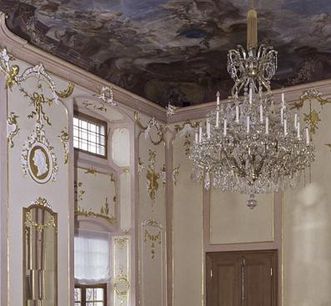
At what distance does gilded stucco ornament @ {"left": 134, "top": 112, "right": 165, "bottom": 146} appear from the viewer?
10.7m

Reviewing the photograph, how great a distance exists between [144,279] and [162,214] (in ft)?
3.86

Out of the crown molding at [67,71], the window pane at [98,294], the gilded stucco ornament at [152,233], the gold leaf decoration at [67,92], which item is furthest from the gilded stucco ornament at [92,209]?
the gold leaf decoration at [67,92]

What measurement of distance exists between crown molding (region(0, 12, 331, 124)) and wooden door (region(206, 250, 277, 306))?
2.31 meters

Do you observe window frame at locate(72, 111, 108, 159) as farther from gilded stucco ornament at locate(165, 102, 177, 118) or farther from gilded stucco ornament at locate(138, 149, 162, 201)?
gilded stucco ornament at locate(165, 102, 177, 118)

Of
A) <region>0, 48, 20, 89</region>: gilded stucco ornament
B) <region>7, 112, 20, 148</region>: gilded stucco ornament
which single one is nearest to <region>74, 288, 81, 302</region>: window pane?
<region>7, 112, 20, 148</region>: gilded stucco ornament

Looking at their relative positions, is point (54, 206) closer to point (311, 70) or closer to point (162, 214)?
point (162, 214)

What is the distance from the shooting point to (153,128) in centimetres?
1111

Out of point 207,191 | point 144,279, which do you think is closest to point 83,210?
point 144,279

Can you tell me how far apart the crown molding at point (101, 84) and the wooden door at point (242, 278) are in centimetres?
231

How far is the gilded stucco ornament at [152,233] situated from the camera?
34.8ft

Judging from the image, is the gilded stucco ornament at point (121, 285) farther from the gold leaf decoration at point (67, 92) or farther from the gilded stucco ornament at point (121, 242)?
the gold leaf decoration at point (67, 92)

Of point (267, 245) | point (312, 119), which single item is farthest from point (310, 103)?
point (267, 245)

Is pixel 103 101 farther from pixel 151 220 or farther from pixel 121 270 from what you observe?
pixel 121 270

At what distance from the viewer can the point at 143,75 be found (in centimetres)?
1077
